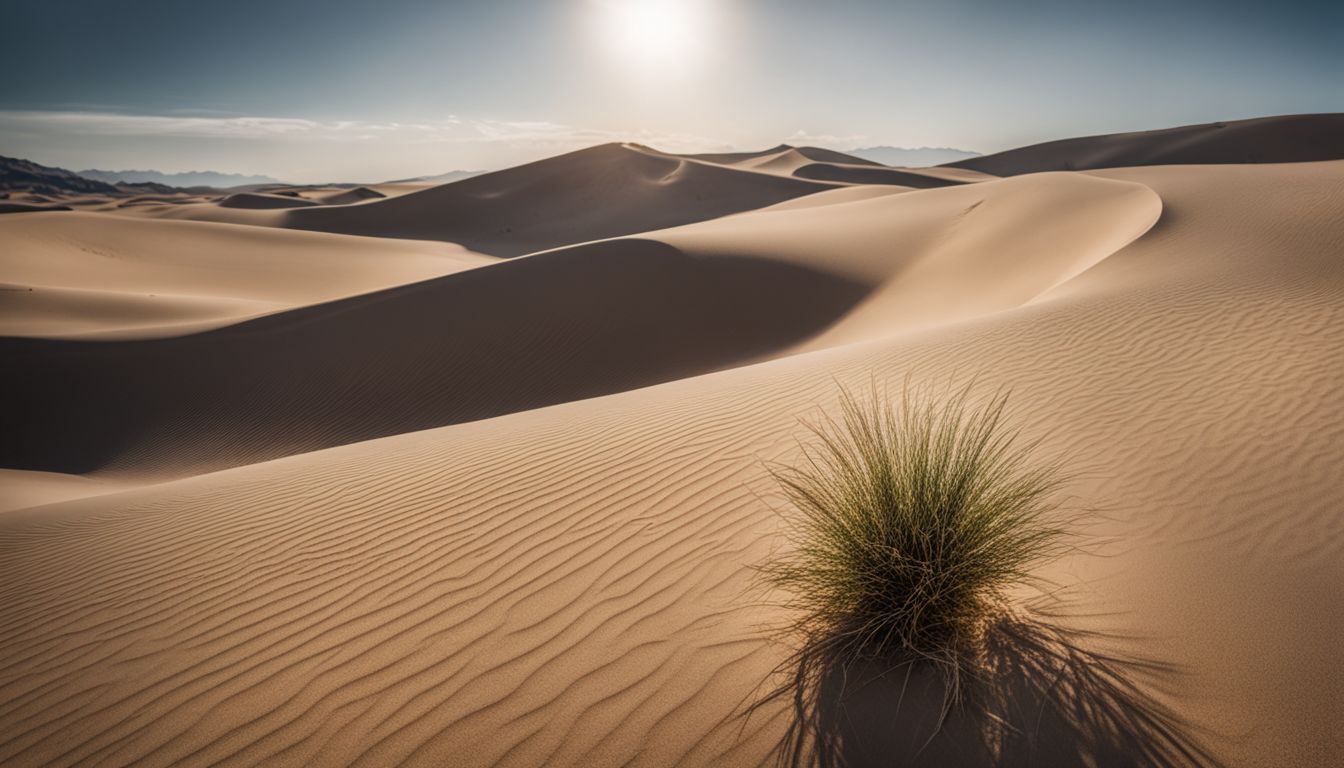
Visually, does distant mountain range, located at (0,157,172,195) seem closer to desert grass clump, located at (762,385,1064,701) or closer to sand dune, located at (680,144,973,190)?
sand dune, located at (680,144,973,190)

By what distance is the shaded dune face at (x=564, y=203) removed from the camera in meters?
49.1

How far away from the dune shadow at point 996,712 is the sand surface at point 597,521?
1.3 inches

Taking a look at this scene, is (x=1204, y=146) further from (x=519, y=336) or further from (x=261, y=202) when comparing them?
(x=261, y=202)

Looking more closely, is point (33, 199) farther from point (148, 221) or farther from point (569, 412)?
point (569, 412)

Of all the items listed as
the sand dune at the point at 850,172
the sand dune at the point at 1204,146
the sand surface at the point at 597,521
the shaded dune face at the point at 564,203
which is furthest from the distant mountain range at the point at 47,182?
the sand dune at the point at 1204,146

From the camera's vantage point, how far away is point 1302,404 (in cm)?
458

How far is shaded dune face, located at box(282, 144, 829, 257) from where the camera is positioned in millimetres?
49094

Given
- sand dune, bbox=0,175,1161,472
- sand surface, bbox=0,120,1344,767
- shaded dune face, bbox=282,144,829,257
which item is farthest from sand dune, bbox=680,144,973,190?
sand surface, bbox=0,120,1344,767

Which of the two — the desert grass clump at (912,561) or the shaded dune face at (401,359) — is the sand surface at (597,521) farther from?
the desert grass clump at (912,561)

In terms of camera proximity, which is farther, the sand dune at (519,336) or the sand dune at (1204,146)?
the sand dune at (1204,146)

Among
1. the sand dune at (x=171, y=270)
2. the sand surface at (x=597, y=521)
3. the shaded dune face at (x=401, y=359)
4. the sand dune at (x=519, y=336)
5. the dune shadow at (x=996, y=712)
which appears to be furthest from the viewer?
the sand dune at (x=171, y=270)

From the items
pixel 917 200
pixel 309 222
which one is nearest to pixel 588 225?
pixel 309 222

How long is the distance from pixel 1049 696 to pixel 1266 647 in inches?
39.7

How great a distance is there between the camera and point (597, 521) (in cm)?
394
